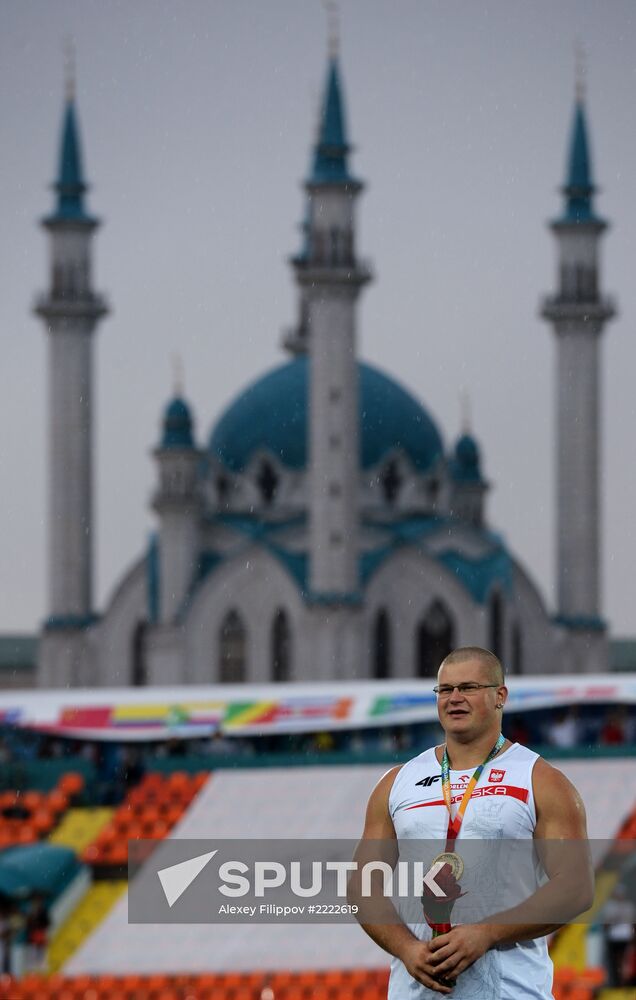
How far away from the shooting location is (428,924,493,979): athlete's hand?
3771mm

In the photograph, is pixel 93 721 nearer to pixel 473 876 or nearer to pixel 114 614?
pixel 473 876

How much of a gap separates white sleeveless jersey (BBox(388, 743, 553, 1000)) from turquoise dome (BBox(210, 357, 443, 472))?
48245 millimetres

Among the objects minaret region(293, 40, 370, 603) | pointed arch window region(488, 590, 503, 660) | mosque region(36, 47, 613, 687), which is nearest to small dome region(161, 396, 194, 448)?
mosque region(36, 47, 613, 687)

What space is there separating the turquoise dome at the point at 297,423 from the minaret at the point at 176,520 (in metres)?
3.75

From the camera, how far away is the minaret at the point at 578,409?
47938mm

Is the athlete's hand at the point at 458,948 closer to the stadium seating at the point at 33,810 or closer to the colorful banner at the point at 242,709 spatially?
the stadium seating at the point at 33,810

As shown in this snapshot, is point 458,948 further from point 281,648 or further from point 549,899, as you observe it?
point 281,648

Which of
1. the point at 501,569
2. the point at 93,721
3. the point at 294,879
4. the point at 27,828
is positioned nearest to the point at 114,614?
the point at 501,569

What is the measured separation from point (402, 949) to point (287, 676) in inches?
1767

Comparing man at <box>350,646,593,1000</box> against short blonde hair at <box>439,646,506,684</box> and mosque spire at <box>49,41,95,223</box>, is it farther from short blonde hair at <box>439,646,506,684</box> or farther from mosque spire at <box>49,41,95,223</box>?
mosque spire at <box>49,41,95,223</box>

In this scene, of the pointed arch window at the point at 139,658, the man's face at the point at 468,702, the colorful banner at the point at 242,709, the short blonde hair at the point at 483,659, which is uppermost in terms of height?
the short blonde hair at the point at 483,659

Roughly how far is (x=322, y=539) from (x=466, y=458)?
1027 cm

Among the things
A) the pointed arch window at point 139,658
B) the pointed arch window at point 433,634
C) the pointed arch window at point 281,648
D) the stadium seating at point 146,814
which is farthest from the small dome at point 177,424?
the stadium seating at point 146,814

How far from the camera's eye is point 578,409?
47.8 m
